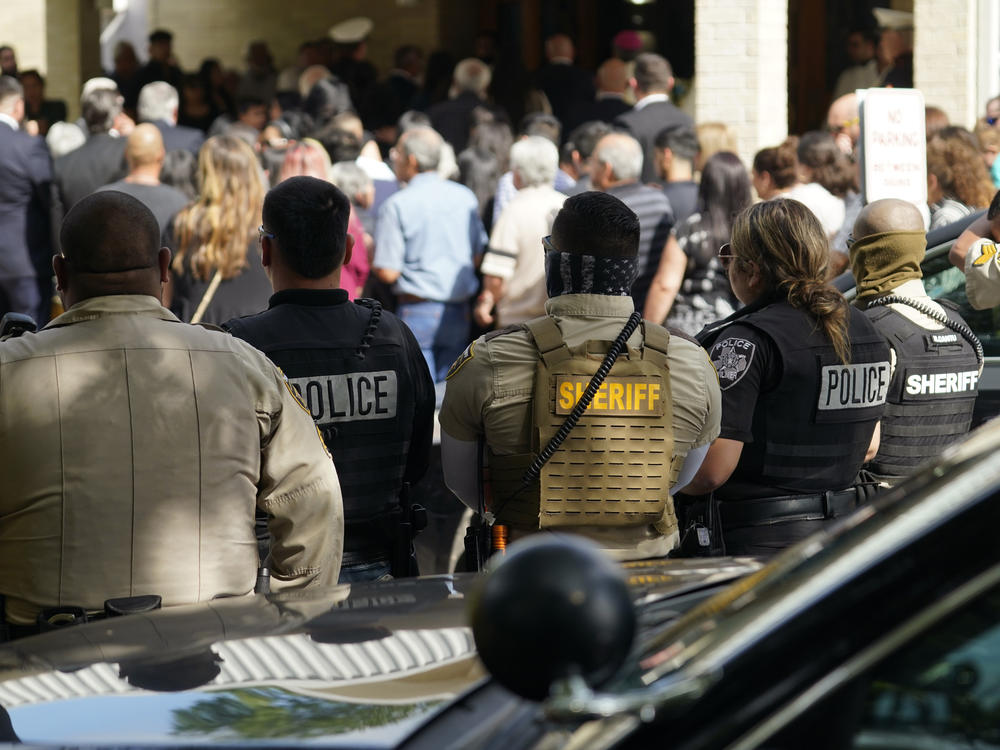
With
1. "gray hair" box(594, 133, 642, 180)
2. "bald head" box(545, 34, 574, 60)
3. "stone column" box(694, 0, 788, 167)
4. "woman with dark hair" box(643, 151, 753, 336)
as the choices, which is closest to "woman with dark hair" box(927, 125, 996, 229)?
"woman with dark hair" box(643, 151, 753, 336)

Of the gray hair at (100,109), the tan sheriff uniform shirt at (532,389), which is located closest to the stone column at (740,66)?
the gray hair at (100,109)

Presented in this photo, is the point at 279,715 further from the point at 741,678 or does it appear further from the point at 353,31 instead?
the point at 353,31

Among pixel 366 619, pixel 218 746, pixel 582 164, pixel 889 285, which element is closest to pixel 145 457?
pixel 366 619

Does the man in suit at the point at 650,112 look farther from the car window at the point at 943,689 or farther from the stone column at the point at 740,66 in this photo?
the car window at the point at 943,689

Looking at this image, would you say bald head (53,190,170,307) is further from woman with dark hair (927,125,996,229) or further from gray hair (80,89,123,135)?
gray hair (80,89,123,135)

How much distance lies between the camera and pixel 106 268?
327 centimetres

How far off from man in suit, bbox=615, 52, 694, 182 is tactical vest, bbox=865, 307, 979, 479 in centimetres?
523

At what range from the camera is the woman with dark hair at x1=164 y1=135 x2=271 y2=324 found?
646cm

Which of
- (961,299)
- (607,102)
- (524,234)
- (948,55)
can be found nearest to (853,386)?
(961,299)

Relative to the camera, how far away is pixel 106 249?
3.28 meters

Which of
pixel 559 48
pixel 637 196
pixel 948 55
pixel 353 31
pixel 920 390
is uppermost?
pixel 353 31

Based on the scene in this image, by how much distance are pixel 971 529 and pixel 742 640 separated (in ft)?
0.87

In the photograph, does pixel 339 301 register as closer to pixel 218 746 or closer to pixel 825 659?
pixel 218 746

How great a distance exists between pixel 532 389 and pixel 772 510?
3.04 ft
